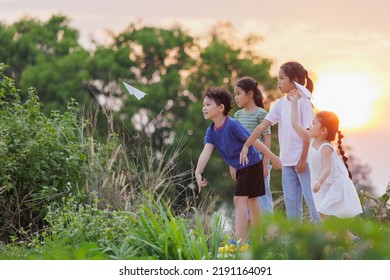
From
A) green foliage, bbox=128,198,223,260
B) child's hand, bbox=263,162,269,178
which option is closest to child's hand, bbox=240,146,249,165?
child's hand, bbox=263,162,269,178

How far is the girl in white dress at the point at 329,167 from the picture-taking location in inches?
251

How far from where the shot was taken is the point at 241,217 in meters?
6.18

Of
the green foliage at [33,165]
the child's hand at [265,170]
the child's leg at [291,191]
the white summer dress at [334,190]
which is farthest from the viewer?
the green foliage at [33,165]

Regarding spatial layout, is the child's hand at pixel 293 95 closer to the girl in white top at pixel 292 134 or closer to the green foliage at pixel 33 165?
the girl in white top at pixel 292 134

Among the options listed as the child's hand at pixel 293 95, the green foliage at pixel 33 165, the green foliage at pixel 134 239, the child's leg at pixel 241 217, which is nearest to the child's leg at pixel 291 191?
the child's leg at pixel 241 217

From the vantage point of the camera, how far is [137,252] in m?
5.20

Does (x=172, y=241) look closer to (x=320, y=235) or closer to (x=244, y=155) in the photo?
(x=244, y=155)

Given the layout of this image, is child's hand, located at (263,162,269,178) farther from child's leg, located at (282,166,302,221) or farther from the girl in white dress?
the girl in white dress

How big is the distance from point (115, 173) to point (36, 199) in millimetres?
1154

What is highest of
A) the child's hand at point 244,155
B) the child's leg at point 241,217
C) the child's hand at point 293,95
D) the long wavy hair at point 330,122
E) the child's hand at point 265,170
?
the child's hand at point 293,95

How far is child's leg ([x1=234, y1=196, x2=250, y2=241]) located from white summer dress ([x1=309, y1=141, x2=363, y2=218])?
64 centimetres

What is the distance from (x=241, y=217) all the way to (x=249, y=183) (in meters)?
0.30

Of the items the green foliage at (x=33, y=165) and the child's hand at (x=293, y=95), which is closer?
Answer: the child's hand at (x=293, y=95)

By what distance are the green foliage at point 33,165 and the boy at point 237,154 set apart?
66.9 inches
